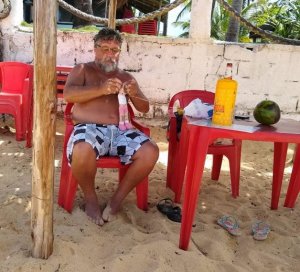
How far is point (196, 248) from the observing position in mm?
2311

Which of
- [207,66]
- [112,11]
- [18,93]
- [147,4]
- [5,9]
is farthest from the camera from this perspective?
[147,4]

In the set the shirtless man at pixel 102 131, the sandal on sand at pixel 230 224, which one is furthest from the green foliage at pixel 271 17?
the sandal on sand at pixel 230 224

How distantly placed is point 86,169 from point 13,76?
251 centimetres

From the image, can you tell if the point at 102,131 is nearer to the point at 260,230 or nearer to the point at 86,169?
the point at 86,169

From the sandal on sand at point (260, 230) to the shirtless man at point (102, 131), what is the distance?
841mm

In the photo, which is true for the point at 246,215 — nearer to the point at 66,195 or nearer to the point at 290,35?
the point at 66,195

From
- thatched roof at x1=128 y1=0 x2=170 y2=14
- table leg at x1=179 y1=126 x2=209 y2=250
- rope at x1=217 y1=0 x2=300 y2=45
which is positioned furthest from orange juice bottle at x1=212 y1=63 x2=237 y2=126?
thatched roof at x1=128 y1=0 x2=170 y2=14

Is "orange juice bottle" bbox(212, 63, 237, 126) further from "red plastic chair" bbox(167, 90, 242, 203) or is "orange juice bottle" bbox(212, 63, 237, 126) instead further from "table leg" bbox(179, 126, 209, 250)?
"red plastic chair" bbox(167, 90, 242, 203)

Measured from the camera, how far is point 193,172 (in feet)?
7.30

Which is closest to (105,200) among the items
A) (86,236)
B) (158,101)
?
(86,236)

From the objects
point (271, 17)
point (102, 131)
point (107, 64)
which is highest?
point (271, 17)

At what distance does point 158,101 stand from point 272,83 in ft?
Answer: 5.00

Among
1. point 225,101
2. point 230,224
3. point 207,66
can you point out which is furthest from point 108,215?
point 207,66

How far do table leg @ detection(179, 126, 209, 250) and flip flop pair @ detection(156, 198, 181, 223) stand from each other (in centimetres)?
40
